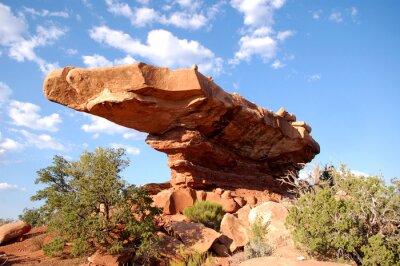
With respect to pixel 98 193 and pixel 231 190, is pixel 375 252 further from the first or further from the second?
pixel 231 190

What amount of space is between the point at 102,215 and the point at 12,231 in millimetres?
5244

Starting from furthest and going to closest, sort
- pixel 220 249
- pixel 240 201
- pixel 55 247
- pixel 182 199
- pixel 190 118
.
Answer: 1. pixel 240 201
2. pixel 190 118
3. pixel 182 199
4. pixel 220 249
5. pixel 55 247

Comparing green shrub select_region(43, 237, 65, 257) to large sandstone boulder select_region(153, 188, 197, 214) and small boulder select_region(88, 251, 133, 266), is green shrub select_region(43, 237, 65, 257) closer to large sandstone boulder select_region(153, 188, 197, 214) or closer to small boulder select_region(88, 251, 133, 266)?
small boulder select_region(88, 251, 133, 266)

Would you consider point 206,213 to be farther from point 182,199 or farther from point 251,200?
point 251,200

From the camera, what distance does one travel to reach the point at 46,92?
46.7 ft

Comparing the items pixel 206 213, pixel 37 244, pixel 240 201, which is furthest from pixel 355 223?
pixel 37 244

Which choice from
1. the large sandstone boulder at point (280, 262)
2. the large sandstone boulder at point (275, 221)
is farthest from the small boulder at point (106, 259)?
the large sandstone boulder at point (280, 262)

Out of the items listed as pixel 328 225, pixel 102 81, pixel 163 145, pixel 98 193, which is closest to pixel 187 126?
pixel 163 145

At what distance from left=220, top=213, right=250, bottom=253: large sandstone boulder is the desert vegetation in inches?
98.5

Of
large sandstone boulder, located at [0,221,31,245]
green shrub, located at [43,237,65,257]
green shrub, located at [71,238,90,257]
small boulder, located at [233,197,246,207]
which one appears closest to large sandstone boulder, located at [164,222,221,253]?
green shrub, located at [71,238,90,257]

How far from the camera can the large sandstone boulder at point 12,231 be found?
1253cm

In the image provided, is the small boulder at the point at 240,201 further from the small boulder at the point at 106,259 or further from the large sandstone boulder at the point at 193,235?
the small boulder at the point at 106,259

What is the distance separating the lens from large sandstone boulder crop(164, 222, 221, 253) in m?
10.2

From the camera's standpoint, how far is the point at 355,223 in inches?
338
